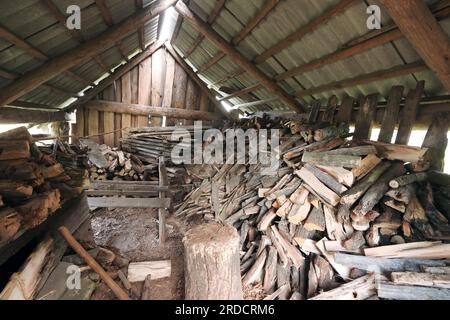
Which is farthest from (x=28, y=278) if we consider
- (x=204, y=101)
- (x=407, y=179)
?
(x=204, y=101)

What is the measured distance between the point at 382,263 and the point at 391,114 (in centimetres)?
218

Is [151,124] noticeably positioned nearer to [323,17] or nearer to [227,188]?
[227,188]

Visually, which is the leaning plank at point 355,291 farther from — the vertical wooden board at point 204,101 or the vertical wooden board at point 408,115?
the vertical wooden board at point 204,101

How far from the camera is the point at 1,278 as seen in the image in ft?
6.25

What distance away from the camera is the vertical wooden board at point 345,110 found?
14.1 ft

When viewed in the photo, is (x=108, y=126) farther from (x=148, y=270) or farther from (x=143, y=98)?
(x=148, y=270)

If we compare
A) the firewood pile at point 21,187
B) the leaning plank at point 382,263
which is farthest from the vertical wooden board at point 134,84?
the leaning plank at point 382,263

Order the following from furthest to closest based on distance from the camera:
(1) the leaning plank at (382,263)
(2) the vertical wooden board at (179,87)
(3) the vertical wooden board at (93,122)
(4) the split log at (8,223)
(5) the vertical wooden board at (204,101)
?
(5) the vertical wooden board at (204,101)
(2) the vertical wooden board at (179,87)
(3) the vertical wooden board at (93,122)
(1) the leaning plank at (382,263)
(4) the split log at (8,223)

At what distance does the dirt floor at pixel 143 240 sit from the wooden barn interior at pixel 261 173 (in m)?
0.03

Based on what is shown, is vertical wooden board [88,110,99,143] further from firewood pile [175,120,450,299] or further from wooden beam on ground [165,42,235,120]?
firewood pile [175,120,450,299]

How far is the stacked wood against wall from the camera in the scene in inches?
281

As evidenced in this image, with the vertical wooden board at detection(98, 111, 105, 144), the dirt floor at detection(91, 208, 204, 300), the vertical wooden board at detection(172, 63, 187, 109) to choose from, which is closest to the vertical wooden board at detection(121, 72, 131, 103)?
the vertical wooden board at detection(98, 111, 105, 144)

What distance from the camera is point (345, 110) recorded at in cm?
435
